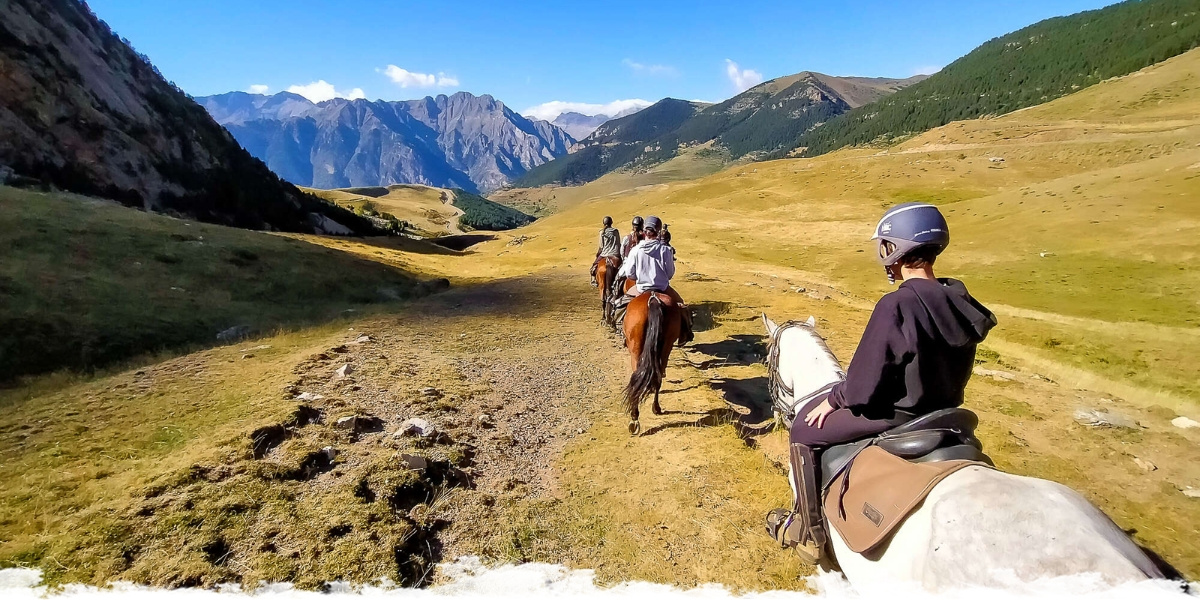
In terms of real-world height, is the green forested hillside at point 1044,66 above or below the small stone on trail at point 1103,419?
above

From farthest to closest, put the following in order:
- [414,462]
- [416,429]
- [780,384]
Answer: [416,429]
[414,462]
[780,384]

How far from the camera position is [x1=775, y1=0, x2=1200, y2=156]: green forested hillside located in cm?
13675

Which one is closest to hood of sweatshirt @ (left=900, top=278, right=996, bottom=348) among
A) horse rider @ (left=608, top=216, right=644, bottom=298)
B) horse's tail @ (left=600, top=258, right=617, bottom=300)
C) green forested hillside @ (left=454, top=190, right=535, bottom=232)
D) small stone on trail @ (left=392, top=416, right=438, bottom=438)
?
small stone on trail @ (left=392, top=416, right=438, bottom=438)

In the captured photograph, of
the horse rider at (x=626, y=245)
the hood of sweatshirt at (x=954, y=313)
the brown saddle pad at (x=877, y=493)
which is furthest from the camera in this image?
the horse rider at (x=626, y=245)

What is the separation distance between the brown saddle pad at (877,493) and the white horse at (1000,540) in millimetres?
84

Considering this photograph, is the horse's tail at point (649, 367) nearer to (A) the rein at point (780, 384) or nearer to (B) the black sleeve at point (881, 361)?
(A) the rein at point (780, 384)

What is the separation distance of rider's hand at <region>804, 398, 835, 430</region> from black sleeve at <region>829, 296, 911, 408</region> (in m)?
0.63

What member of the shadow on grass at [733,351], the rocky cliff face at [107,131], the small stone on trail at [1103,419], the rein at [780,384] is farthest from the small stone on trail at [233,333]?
the rocky cliff face at [107,131]

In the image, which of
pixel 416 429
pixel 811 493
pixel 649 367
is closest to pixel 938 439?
pixel 811 493

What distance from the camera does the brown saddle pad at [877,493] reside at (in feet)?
12.1

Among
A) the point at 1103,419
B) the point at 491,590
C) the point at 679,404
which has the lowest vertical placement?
the point at 1103,419

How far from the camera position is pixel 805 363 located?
6387 millimetres

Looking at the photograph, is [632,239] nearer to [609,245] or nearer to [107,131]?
[609,245]

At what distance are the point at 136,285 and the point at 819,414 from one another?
20825mm
